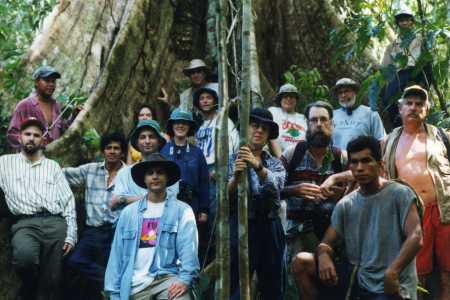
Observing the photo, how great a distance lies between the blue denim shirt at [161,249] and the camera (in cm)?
583

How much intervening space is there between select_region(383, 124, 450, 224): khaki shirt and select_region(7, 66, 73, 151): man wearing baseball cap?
3.50 metres

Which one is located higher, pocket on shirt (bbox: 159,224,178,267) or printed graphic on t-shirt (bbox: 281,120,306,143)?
printed graphic on t-shirt (bbox: 281,120,306,143)

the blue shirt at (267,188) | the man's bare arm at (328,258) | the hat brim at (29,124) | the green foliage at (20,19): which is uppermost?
the green foliage at (20,19)

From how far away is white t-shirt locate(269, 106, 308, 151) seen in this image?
8391 mm

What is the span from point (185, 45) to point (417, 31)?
14.8 feet

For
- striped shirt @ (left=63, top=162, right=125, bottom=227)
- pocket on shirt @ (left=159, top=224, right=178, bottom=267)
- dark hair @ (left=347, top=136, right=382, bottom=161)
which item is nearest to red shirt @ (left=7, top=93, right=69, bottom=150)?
striped shirt @ (left=63, top=162, right=125, bottom=227)

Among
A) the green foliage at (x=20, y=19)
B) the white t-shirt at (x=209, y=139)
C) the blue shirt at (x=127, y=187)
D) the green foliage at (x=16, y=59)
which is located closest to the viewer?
the blue shirt at (x=127, y=187)

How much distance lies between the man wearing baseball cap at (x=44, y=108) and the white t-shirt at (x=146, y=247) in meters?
2.19

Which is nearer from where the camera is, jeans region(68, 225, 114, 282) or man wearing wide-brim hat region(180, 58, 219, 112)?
jeans region(68, 225, 114, 282)

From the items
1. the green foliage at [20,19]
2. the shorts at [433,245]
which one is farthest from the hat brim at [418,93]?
the green foliage at [20,19]

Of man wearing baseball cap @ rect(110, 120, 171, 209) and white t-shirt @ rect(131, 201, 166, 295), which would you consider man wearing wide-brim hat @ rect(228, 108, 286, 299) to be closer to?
white t-shirt @ rect(131, 201, 166, 295)

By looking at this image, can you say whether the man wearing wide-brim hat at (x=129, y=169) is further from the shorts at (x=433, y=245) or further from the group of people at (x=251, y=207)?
the shorts at (x=433, y=245)

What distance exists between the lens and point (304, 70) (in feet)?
34.7

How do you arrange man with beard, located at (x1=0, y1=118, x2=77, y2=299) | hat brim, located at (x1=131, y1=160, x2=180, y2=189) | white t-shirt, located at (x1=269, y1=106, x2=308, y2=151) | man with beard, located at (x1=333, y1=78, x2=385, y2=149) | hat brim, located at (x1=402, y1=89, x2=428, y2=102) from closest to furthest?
hat brim, located at (x1=131, y1=160, x2=180, y2=189), hat brim, located at (x1=402, y1=89, x2=428, y2=102), man with beard, located at (x1=0, y1=118, x2=77, y2=299), man with beard, located at (x1=333, y1=78, x2=385, y2=149), white t-shirt, located at (x1=269, y1=106, x2=308, y2=151)
